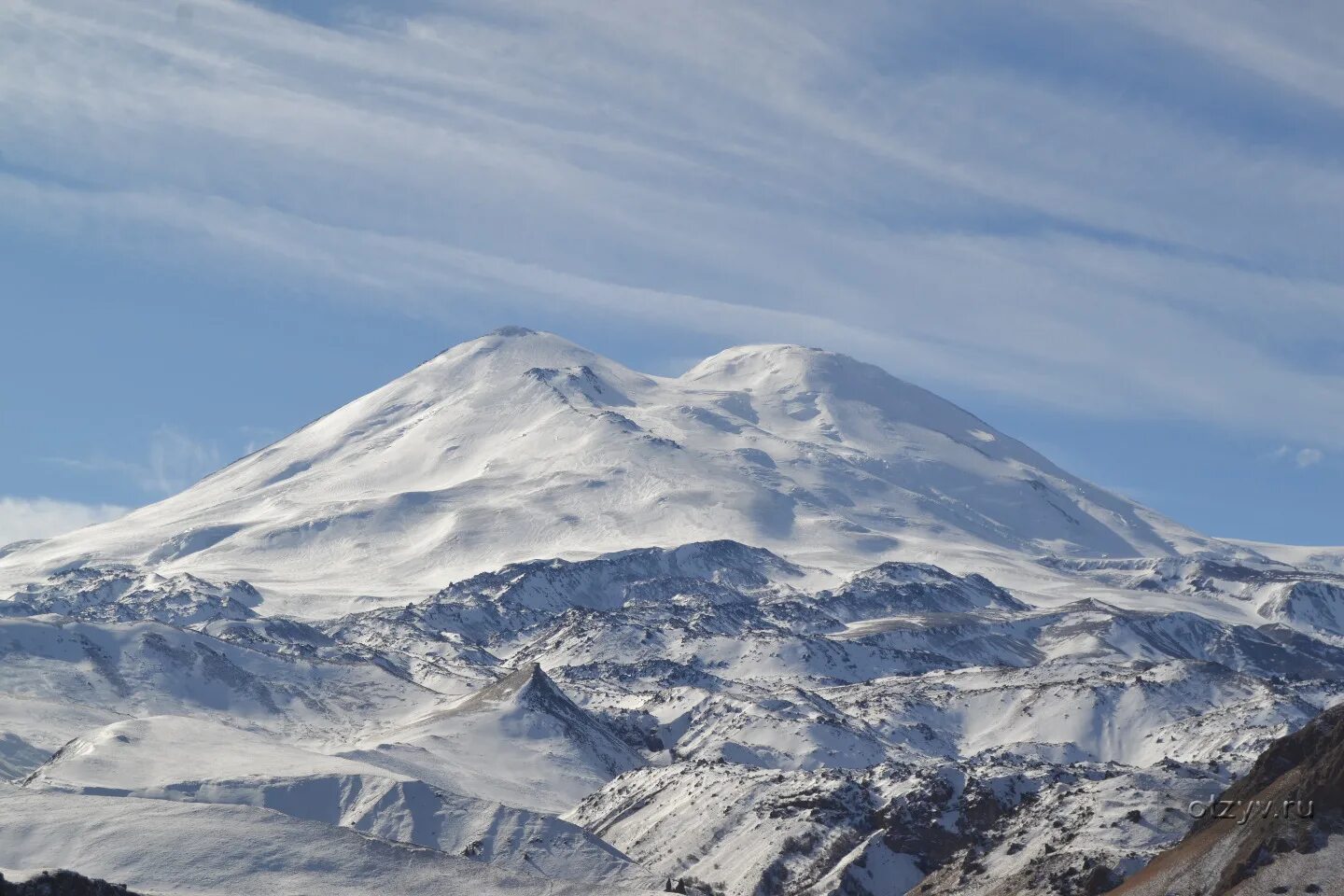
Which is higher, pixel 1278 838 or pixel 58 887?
pixel 1278 838

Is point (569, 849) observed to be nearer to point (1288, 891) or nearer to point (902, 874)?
point (902, 874)

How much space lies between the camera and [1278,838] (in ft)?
401

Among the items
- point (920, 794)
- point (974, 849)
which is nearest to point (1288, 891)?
point (974, 849)

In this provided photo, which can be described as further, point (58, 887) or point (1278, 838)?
point (58, 887)

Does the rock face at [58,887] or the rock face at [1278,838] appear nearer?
the rock face at [1278,838]

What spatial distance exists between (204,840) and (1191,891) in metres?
81.0

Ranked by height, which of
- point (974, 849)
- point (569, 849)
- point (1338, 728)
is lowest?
point (569, 849)

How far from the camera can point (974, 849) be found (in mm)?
161000

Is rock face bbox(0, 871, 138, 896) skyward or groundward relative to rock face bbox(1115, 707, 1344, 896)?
groundward

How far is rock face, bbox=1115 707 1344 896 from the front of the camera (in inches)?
4710

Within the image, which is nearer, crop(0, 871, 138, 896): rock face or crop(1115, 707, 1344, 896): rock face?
crop(1115, 707, 1344, 896): rock face

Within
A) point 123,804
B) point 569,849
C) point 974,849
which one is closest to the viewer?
point 974,849

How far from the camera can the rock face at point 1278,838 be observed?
11962cm

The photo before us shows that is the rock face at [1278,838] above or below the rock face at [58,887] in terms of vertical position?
above
